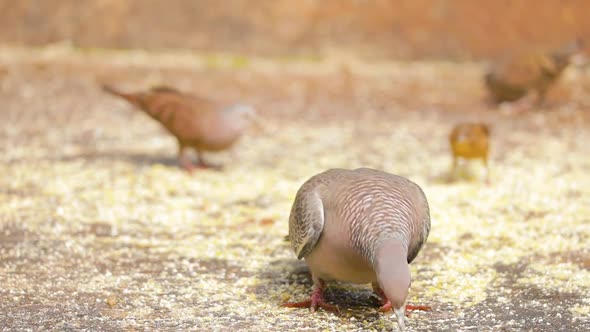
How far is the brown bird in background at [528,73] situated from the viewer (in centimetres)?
835

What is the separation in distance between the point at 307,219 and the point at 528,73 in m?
5.64

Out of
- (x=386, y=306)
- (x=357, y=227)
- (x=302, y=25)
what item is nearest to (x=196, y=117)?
(x=386, y=306)

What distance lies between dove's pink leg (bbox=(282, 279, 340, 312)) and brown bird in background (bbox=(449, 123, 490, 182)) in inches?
96.1

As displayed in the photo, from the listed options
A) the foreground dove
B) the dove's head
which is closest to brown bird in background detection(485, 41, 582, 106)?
the foreground dove

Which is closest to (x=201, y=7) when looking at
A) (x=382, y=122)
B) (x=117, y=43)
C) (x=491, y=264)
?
(x=117, y=43)

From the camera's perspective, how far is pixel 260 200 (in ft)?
18.4

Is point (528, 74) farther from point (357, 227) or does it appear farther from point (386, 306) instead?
point (357, 227)

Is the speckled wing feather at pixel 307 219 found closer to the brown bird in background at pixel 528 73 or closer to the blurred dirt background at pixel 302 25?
the brown bird in background at pixel 528 73

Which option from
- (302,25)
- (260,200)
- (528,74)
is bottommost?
(260,200)

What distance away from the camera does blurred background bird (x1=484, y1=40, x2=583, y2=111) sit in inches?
329

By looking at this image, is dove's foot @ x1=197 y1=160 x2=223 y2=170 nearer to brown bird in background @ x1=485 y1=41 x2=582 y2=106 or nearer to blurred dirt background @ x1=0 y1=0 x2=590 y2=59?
brown bird in background @ x1=485 y1=41 x2=582 y2=106

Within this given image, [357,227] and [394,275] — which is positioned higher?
[357,227]

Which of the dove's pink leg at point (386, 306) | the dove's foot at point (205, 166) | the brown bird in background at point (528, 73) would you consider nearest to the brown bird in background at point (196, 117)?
the dove's foot at point (205, 166)

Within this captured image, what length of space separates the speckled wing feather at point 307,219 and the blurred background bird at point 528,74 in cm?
535
